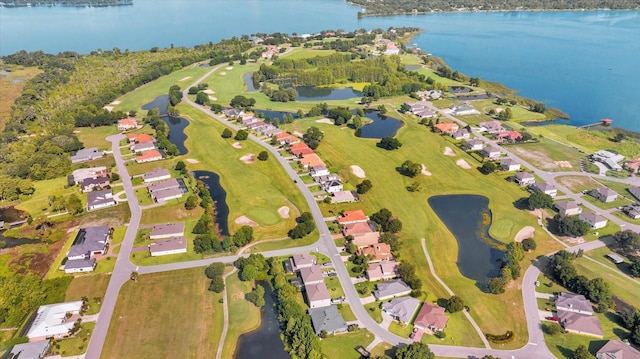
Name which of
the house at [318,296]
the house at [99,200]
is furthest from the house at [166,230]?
the house at [318,296]

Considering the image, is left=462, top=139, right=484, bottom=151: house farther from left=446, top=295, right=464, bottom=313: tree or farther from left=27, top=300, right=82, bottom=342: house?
left=27, top=300, right=82, bottom=342: house

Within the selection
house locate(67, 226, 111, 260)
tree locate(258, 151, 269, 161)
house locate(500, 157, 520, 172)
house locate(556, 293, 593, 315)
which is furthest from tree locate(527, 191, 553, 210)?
house locate(67, 226, 111, 260)

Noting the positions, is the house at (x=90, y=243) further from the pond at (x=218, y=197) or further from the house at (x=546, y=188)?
the house at (x=546, y=188)

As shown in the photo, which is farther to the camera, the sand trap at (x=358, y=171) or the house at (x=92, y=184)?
the sand trap at (x=358, y=171)

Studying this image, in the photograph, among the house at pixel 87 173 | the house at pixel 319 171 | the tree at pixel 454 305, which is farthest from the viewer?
the house at pixel 87 173

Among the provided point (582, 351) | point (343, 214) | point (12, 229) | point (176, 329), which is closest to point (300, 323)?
point (176, 329)

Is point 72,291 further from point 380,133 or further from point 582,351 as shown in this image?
point 380,133
